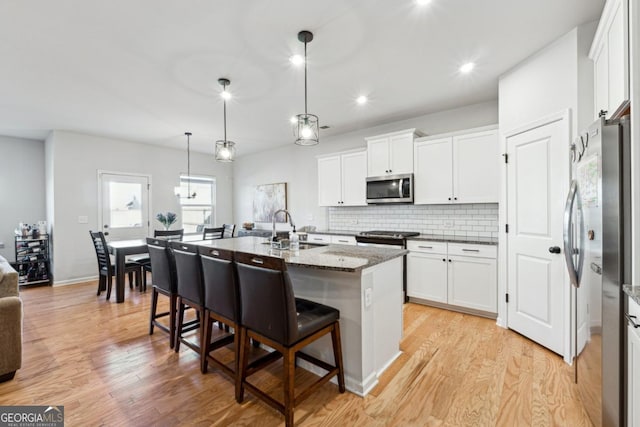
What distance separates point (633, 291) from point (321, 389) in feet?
5.77

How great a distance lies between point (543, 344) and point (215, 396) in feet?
8.96

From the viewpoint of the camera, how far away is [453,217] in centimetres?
398

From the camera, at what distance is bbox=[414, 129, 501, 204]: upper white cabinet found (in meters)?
3.38

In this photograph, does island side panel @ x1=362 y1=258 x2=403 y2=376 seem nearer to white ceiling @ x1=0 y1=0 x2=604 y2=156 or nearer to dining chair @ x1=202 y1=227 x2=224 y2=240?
white ceiling @ x1=0 y1=0 x2=604 y2=156

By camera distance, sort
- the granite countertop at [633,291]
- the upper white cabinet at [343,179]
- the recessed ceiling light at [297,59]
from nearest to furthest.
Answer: the granite countertop at [633,291] → the recessed ceiling light at [297,59] → the upper white cabinet at [343,179]

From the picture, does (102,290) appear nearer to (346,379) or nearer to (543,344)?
(346,379)

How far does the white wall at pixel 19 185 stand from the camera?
16.6ft

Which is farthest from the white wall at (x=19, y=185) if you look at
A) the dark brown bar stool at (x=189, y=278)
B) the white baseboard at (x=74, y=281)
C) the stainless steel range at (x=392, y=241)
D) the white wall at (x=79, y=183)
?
the stainless steel range at (x=392, y=241)

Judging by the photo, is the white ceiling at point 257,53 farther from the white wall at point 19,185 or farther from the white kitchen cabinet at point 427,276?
the white kitchen cabinet at point 427,276

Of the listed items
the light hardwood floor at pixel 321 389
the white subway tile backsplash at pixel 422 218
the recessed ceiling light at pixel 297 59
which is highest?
the recessed ceiling light at pixel 297 59

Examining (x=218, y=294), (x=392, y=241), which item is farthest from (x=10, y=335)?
(x=392, y=241)

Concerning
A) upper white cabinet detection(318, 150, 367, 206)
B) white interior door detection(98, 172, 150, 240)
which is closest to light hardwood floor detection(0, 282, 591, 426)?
upper white cabinet detection(318, 150, 367, 206)

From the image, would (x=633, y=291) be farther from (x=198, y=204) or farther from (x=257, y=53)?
(x=198, y=204)

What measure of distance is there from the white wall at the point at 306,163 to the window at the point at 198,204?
61cm
